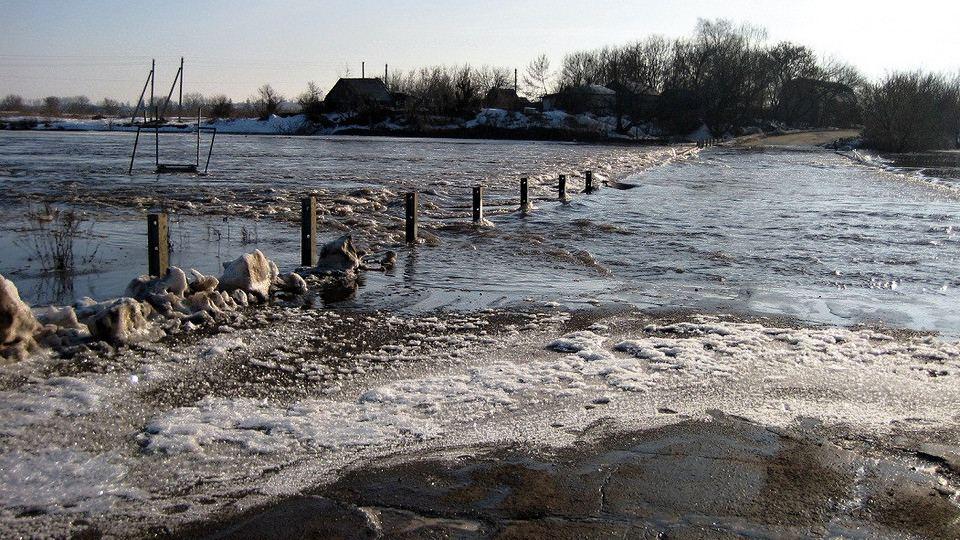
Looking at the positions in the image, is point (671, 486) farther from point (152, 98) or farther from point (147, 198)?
point (152, 98)

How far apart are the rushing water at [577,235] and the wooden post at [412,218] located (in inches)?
16.6

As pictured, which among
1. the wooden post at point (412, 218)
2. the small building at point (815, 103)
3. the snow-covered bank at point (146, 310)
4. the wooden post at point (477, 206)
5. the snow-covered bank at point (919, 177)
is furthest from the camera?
the small building at point (815, 103)

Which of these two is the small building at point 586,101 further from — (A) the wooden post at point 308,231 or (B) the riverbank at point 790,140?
(A) the wooden post at point 308,231

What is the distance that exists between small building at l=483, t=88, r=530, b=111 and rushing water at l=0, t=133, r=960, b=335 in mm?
77530

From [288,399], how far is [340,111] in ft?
327

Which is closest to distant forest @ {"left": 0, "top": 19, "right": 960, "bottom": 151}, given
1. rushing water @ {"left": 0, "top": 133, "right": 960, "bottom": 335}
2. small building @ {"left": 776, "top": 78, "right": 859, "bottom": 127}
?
small building @ {"left": 776, "top": 78, "right": 859, "bottom": 127}

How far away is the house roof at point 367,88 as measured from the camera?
105375 millimetres

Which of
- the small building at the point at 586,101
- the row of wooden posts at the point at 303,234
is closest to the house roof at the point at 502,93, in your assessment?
the small building at the point at 586,101

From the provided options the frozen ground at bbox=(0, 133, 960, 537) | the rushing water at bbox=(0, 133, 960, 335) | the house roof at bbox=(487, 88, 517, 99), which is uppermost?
the house roof at bbox=(487, 88, 517, 99)

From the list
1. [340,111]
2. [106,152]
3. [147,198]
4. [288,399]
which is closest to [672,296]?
[288,399]

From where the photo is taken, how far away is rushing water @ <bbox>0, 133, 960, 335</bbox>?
416 inches

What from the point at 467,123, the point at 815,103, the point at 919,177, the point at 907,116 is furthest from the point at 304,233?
the point at 815,103

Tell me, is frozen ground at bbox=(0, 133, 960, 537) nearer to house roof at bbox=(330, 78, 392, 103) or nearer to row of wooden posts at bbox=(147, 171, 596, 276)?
row of wooden posts at bbox=(147, 171, 596, 276)

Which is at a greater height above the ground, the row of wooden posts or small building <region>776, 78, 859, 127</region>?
small building <region>776, 78, 859, 127</region>
